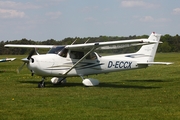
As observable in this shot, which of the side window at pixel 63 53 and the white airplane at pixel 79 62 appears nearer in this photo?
the white airplane at pixel 79 62

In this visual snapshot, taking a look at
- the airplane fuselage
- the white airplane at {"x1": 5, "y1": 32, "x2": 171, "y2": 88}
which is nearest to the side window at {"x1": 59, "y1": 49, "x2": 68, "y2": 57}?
the white airplane at {"x1": 5, "y1": 32, "x2": 171, "y2": 88}

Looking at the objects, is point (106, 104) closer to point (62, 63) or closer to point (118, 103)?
point (118, 103)

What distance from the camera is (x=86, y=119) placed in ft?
26.2

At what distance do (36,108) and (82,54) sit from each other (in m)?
7.25

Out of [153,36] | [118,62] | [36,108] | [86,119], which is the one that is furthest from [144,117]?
[153,36]

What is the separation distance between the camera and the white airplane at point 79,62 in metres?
14.9

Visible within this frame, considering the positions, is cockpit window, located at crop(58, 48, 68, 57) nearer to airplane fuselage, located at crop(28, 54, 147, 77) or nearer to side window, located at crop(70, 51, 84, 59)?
airplane fuselage, located at crop(28, 54, 147, 77)

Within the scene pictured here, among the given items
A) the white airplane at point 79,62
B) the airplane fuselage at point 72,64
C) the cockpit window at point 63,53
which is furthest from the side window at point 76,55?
the cockpit window at point 63,53

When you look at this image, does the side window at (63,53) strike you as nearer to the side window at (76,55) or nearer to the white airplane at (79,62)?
the white airplane at (79,62)

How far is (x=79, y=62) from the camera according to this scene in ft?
53.0

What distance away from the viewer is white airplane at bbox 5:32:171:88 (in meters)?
14.9

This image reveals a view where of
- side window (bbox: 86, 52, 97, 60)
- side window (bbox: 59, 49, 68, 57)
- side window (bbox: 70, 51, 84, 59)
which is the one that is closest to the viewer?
side window (bbox: 59, 49, 68, 57)

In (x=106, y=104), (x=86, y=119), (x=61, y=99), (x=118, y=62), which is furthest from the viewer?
(x=118, y=62)

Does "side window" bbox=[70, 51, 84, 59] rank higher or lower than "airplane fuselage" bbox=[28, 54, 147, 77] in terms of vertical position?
higher
